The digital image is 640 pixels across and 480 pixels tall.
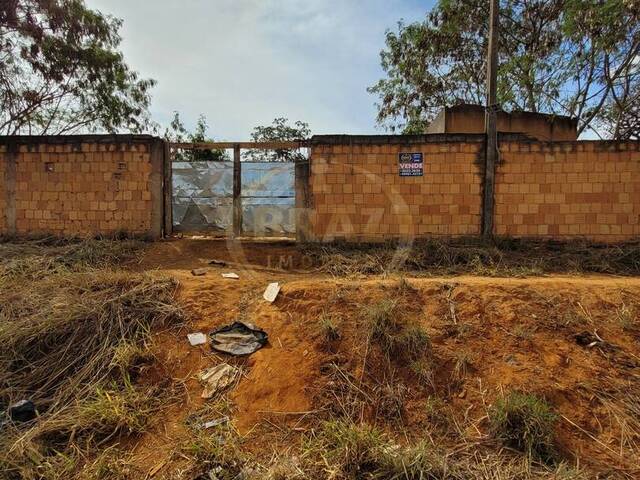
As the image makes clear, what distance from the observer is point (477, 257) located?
5.95 metres

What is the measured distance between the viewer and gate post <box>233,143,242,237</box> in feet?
23.5

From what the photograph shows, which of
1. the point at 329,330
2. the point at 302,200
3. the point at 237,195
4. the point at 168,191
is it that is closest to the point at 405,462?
the point at 329,330

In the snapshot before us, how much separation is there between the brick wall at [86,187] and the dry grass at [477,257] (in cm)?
287

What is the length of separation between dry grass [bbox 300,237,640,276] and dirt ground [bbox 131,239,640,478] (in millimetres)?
523

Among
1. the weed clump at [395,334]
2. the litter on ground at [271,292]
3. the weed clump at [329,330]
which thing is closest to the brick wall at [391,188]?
the litter on ground at [271,292]

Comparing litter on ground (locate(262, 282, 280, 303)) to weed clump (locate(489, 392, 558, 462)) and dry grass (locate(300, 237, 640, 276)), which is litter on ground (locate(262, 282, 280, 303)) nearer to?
dry grass (locate(300, 237, 640, 276))

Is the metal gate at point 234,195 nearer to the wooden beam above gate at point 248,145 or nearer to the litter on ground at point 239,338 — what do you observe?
the wooden beam above gate at point 248,145

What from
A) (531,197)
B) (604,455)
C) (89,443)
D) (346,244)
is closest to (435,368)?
(604,455)

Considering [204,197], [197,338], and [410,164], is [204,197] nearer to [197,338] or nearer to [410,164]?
[410,164]

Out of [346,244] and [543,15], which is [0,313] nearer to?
[346,244]

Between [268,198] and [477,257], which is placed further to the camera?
[268,198]

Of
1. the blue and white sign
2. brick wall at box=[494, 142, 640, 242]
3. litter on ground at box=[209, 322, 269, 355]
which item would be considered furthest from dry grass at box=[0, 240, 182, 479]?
brick wall at box=[494, 142, 640, 242]

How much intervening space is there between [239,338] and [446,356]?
1.95m

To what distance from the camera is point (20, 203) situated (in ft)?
23.4
